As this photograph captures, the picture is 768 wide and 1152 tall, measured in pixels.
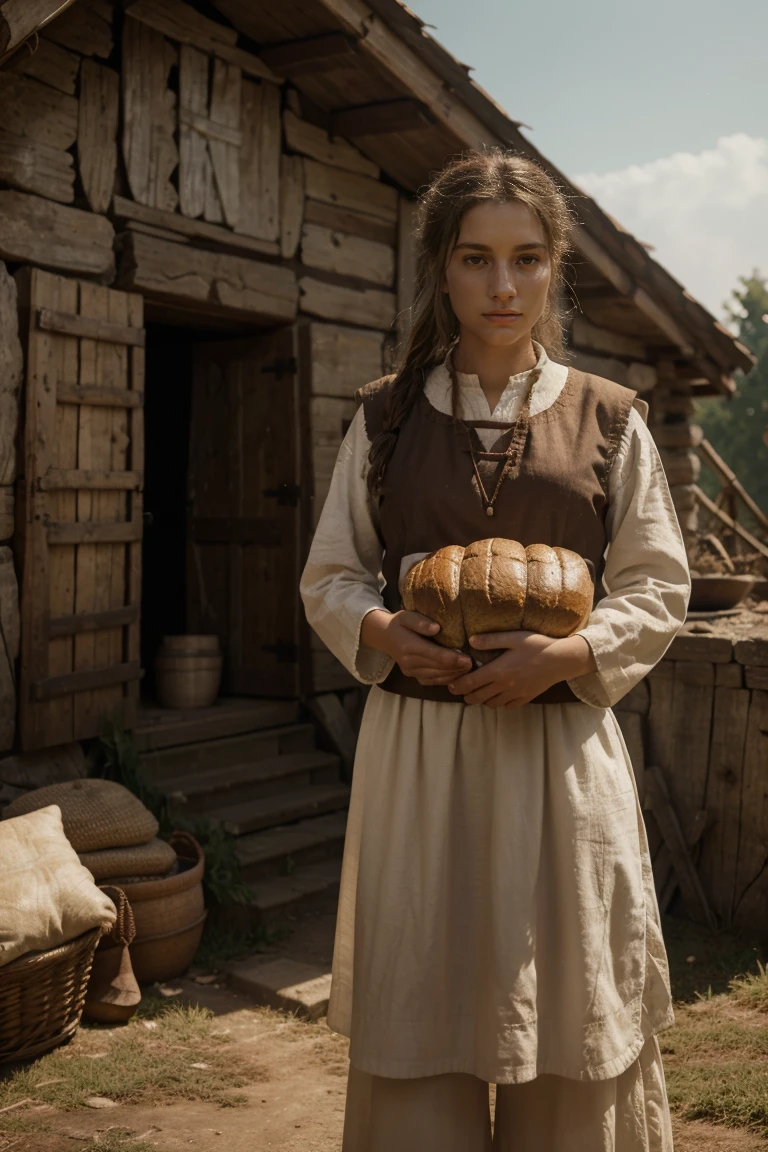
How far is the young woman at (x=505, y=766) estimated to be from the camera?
1873 mm

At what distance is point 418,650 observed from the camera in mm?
1837

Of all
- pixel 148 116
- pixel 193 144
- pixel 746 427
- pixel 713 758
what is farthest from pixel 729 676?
pixel 746 427

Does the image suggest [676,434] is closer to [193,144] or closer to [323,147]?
[323,147]

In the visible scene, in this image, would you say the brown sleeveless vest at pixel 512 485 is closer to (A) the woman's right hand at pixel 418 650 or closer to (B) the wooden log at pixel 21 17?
(A) the woman's right hand at pixel 418 650

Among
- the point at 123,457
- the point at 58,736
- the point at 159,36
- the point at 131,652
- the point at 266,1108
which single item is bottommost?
the point at 266,1108

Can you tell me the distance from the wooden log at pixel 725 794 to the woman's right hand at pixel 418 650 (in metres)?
3.02

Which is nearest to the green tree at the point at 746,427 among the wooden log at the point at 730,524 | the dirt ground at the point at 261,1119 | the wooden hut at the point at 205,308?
the wooden log at the point at 730,524

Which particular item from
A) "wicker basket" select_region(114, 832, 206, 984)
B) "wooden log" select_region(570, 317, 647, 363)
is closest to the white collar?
"wicker basket" select_region(114, 832, 206, 984)

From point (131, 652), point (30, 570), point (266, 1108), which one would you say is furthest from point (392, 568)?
point (131, 652)

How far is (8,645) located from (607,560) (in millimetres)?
3093

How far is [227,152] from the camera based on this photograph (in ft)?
17.7

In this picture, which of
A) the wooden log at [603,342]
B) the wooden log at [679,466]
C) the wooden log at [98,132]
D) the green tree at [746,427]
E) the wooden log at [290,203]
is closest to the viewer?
the wooden log at [98,132]

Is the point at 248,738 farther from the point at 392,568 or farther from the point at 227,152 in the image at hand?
the point at 392,568

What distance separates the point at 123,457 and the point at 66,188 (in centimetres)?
116
